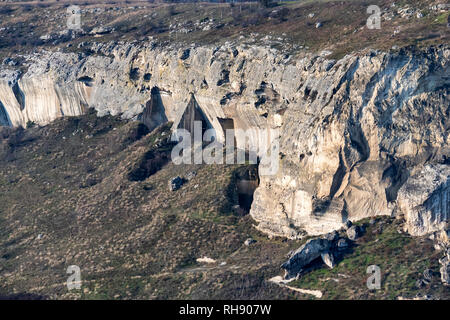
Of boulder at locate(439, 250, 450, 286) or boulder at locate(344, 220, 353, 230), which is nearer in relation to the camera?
boulder at locate(439, 250, 450, 286)

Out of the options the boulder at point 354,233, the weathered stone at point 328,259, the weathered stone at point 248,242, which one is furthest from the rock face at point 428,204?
the weathered stone at point 248,242

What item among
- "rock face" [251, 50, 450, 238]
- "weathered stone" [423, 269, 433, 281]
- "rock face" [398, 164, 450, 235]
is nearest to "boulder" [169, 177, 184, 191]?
"rock face" [251, 50, 450, 238]

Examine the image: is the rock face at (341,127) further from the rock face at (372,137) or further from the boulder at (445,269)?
the boulder at (445,269)

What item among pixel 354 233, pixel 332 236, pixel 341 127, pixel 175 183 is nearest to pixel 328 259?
pixel 332 236

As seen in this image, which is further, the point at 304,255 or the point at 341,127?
the point at 341,127

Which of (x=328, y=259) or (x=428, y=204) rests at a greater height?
(x=428, y=204)

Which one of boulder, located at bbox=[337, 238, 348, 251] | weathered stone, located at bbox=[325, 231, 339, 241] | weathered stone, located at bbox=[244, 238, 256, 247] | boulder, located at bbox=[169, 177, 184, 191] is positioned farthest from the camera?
boulder, located at bbox=[169, 177, 184, 191]

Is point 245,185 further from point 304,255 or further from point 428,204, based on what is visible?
point 428,204

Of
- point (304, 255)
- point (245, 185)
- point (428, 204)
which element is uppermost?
point (245, 185)

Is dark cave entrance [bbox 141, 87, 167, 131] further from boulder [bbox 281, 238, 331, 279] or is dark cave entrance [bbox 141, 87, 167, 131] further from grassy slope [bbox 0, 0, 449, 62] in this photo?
boulder [bbox 281, 238, 331, 279]
